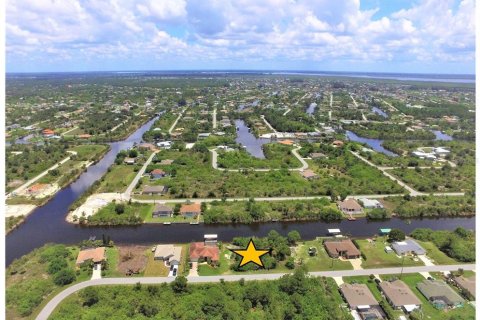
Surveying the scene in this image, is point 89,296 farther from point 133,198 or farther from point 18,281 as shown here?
point 133,198

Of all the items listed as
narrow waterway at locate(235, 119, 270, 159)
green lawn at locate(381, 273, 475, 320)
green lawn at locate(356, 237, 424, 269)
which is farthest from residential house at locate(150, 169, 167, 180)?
green lawn at locate(381, 273, 475, 320)

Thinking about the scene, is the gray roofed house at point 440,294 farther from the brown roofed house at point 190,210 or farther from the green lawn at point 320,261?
the brown roofed house at point 190,210

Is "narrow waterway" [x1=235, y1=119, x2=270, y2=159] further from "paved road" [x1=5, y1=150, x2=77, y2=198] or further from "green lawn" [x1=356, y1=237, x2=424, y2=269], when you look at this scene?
"paved road" [x1=5, y1=150, x2=77, y2=198]

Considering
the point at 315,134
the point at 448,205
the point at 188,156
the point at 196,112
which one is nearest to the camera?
the point at 448,205

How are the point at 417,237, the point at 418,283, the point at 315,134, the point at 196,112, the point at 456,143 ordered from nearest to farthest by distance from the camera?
the point at 418,283 < the point at 417,237 < the point at 456,143 < the point at 315,134 < the point at 196,112

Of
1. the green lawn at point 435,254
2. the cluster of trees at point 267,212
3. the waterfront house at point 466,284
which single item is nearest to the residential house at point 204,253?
the cluster of trees at point 267,212

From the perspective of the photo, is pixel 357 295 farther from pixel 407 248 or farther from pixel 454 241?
pixel 454 241

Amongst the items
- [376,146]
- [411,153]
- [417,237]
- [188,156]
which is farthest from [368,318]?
[376,146]
